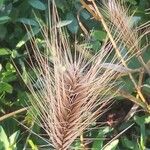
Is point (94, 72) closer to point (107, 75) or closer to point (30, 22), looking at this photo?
point (107, 75)

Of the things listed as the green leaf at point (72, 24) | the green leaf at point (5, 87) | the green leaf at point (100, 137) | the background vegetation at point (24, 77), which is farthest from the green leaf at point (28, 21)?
the green leaf at point (100, 137)

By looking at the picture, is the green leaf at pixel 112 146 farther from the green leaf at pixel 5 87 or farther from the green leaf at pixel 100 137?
the green leaf at pixel 5 87

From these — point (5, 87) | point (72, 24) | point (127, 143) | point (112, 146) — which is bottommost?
point (127, 143)

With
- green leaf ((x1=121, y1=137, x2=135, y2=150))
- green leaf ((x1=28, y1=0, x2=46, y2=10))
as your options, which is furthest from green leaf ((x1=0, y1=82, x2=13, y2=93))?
green leaf ((x1=121, y1=137, x2=135, y2=150))

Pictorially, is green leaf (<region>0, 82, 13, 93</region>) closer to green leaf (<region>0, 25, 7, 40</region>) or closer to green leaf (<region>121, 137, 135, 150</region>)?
green leaf (<region>0, 25, 7, 40</region>)

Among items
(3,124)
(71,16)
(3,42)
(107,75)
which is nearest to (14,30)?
(3,42)

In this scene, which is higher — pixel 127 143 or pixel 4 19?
pixel 4 19

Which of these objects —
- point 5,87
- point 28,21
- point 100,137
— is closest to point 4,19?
point 28,21

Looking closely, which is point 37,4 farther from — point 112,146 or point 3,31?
point 112,146
